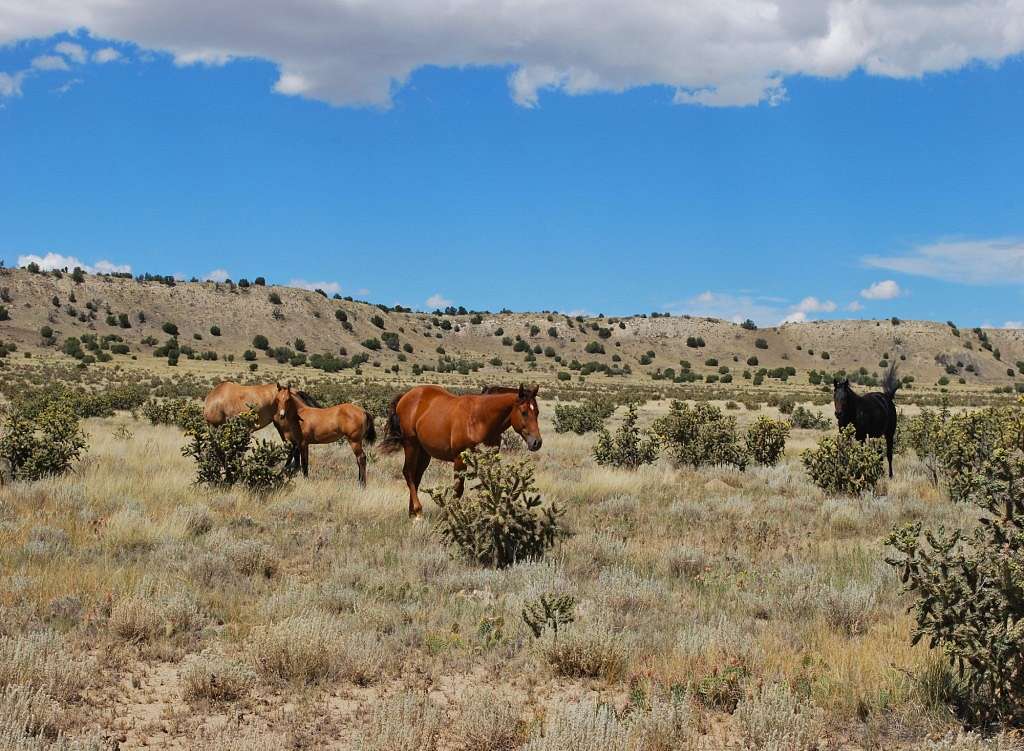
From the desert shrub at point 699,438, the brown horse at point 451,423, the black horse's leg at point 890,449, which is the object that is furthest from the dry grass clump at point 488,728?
the black horse's leg at point 890,449

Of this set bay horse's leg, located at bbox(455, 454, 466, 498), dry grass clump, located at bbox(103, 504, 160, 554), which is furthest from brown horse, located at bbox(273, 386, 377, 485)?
dry grass clump, located at bbox(103, 504, 160, 554)

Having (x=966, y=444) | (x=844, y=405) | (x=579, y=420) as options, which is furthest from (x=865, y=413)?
(x=579, y=420)

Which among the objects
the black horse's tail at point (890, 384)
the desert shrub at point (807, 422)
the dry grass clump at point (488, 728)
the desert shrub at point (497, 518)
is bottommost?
the dry grass clump at point (488, 728)

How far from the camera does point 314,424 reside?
14469mm

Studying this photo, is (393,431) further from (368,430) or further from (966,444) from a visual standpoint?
(966,444)

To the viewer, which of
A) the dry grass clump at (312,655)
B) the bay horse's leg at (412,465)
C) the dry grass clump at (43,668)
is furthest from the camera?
the bay horse's leg at (412,465)

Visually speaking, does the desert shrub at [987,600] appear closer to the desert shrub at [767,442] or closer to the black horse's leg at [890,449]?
the black horse's leg at [890,449]

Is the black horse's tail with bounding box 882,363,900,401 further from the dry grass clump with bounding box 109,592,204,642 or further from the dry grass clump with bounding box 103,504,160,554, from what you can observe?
the dry grass clump with bounding box 109,592,204,642

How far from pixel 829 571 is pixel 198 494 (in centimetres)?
906

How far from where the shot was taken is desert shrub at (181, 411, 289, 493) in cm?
1280

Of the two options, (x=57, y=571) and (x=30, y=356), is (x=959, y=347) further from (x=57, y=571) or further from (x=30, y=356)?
(x=57, y=571)

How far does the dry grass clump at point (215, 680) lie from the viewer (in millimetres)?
5324

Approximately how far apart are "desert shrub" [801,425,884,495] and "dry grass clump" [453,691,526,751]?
34.8ft

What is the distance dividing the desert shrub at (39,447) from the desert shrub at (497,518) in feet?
26.6
